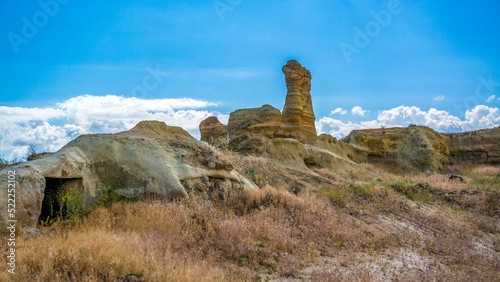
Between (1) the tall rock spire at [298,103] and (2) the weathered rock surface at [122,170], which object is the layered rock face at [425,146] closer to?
(1) the tall rock spire at [298,103]

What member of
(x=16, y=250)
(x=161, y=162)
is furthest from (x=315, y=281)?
(x=161, y=162)

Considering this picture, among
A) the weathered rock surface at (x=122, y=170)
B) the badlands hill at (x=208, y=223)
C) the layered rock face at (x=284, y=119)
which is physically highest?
the layered rock face at (x=284, y=119)

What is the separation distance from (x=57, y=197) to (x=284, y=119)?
101ft

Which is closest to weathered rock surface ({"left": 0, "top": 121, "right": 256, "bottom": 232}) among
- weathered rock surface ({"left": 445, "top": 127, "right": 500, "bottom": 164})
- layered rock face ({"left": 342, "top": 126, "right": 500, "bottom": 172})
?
layered rock face ({"left": 342, "top": 126, "right": 500, "bottom": 172})

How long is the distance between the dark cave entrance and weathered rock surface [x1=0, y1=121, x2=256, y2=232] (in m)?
0.04

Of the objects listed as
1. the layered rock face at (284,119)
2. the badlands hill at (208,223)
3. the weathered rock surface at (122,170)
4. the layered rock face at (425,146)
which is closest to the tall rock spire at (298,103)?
the layered rock face at (284,119)

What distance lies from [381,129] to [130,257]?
34.5m

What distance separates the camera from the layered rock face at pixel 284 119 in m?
34.2

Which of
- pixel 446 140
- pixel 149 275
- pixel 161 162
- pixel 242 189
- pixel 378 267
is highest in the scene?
pixel 446 140

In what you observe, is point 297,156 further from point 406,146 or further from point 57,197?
point 57,197

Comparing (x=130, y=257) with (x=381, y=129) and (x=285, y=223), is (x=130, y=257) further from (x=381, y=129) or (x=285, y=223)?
(x=381, y=129)

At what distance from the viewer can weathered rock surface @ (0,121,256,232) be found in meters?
6.69

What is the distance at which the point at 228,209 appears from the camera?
8750 mm

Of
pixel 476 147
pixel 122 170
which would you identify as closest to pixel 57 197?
pixel 122 170
